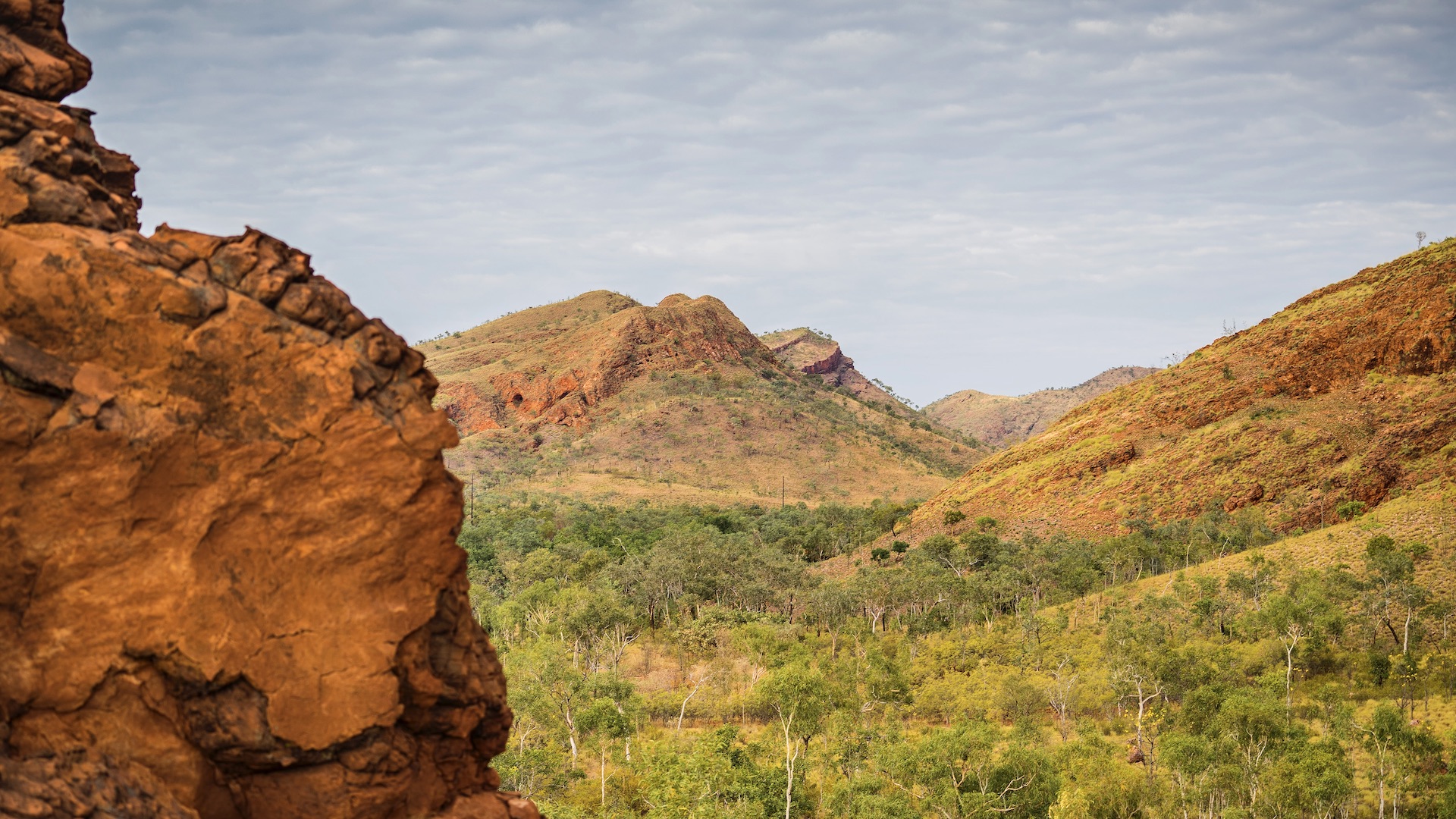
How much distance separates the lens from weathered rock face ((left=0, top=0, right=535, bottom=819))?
8.42 m

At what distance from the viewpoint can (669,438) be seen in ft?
559

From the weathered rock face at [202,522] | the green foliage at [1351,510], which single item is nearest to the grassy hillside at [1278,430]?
the green foliage at [1351,510]

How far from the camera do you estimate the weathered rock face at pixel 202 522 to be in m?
8.42

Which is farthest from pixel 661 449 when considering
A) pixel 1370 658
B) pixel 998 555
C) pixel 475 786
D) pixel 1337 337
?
pixel 475 786

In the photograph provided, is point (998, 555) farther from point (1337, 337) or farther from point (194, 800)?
point (194, 800)

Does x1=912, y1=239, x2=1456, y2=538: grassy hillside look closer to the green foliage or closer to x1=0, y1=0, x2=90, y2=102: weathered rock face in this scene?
the green foliage

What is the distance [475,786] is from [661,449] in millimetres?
156755

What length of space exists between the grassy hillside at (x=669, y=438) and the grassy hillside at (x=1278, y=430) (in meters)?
49.0

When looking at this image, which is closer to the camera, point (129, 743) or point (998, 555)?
point (129, 743)

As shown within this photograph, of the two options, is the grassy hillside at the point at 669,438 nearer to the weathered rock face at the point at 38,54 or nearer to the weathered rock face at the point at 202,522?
the weathered rock face at the point at 38,54

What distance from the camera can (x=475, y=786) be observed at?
35.3 ft

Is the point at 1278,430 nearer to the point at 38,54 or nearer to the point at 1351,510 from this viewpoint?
the point at 1351,510

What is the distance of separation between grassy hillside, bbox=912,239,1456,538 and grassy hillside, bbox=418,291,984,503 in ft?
161

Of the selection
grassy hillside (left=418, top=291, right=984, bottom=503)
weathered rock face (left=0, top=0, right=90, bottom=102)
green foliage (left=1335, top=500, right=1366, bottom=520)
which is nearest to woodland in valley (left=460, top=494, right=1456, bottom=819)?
green foliage (left=1335, top=500, right=1366, bottom=520)
